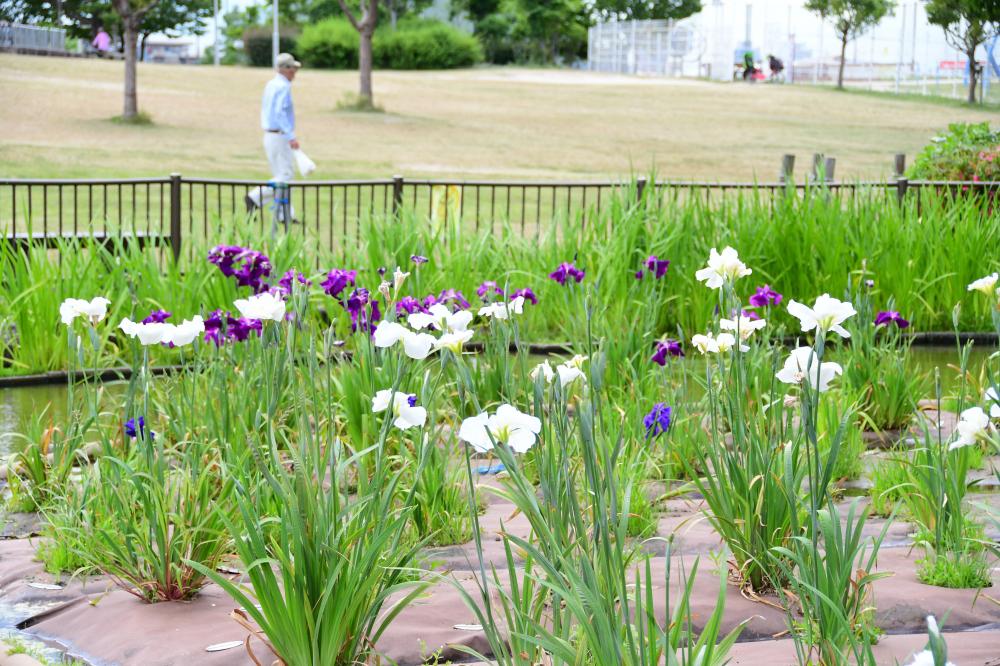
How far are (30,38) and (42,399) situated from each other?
44.8 meters

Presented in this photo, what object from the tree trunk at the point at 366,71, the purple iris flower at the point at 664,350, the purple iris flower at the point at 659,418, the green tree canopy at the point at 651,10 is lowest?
the purple iris flower at the point at 659,418

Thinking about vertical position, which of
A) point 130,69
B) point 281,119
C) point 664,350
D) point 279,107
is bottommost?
point 664,350

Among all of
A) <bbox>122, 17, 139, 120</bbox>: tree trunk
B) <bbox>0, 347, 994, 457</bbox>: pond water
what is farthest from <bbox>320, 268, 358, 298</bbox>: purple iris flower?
<bbox>122, 17, 139, 120</bbox>: tree trunk

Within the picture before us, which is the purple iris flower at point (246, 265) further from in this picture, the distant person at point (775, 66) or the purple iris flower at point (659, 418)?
the distant person at point (775, 66)

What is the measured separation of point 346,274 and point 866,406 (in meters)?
2.19

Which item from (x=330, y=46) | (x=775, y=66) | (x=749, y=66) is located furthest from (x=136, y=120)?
(x=775, y=66)

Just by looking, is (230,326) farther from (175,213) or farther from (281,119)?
(281,119)

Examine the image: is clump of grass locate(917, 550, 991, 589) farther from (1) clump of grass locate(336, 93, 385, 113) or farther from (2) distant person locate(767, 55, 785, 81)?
(2) distant person locate(767, 55, 785, 81)

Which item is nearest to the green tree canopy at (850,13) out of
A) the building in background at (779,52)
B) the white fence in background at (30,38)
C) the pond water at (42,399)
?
the building in background at (779,52)

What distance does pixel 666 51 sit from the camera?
1987 inches

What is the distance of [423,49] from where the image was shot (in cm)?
4341

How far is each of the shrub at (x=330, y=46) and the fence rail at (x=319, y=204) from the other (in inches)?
1063

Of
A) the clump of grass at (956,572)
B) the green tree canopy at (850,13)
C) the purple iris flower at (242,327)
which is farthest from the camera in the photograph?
the green tree canopy at (850,13)

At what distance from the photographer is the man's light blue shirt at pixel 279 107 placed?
11.6 meters
